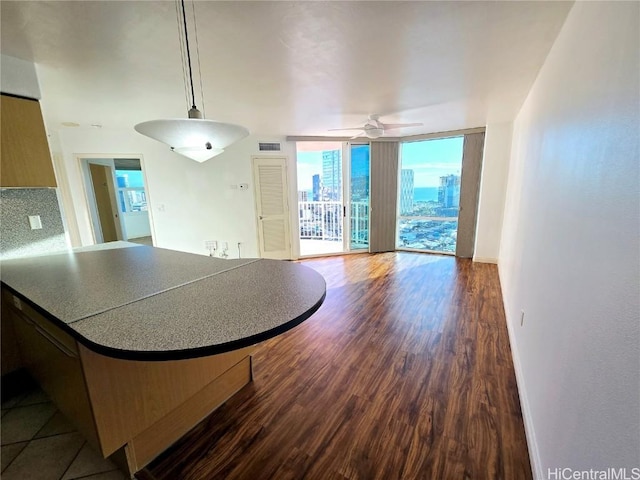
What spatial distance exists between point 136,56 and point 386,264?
430 cm

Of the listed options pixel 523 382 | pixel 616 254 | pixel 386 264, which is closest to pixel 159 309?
pixel 616 254

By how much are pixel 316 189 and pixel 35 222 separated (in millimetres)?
4612

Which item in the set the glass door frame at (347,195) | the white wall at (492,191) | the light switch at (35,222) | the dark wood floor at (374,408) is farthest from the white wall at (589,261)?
the glass door frame at (347,195)

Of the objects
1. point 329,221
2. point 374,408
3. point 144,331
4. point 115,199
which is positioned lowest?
point 374,408

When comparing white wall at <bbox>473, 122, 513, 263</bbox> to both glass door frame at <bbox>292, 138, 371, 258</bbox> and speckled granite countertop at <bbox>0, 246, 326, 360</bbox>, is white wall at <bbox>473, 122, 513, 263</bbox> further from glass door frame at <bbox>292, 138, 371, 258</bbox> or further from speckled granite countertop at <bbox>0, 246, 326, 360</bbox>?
speckled granite countertop at <bbox>0, 246, 326, 360</bbox>

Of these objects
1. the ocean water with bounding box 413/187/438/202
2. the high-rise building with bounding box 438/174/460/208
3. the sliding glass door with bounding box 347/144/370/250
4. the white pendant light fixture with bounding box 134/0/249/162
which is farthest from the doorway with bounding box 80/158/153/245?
the high-rise building with bounding box 438/174/460/208

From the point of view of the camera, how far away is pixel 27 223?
2.18 meters

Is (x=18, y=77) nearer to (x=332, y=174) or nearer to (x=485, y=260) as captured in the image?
(x=332, y=174)

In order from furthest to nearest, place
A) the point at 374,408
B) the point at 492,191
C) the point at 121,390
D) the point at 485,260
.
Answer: the point at 485,260 → the point at 492,191 → the point at 374,408 → the point at 121,390

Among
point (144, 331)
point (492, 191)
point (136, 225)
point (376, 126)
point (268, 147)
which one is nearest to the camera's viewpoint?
point (144, 331)

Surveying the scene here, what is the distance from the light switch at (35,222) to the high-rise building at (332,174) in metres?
4.44

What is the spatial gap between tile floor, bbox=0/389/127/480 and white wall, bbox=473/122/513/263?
5330 millimetres

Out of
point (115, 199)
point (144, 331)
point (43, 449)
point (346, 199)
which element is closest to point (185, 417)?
point (43, 449)

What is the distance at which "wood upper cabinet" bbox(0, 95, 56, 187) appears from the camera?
6.28 ft
